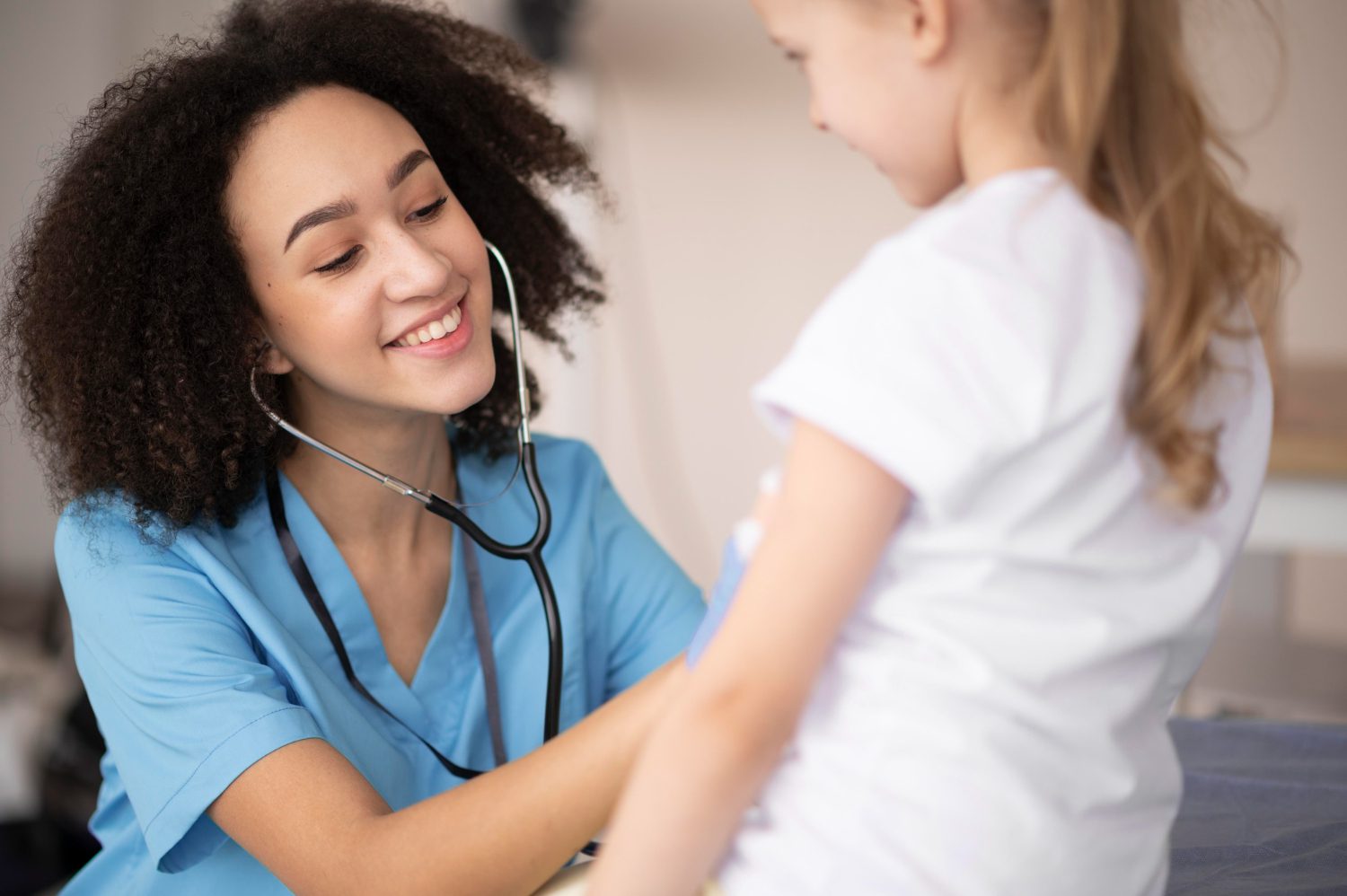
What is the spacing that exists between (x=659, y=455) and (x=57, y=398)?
1893 mm

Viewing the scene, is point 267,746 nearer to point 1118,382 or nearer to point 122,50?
Answer: point 1118,382

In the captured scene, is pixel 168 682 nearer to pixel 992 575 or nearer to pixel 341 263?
pixel 341 263

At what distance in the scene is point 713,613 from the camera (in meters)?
0.77

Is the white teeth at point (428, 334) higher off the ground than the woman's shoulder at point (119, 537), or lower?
higher

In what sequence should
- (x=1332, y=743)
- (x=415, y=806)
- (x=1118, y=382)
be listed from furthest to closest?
(x=1332, y=743) < (x=415, y=806) < (x=1118, y=382)

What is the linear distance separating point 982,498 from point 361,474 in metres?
0.81

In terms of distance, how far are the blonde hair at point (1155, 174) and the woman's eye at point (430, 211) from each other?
2.24 feet

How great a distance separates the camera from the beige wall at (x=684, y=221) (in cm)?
276

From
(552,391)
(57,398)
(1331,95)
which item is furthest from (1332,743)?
(552,391)

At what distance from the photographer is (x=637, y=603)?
4.62 ft

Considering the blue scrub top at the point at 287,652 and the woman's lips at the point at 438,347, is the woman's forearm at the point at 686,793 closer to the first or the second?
the blue scrub top at the point at 287,652

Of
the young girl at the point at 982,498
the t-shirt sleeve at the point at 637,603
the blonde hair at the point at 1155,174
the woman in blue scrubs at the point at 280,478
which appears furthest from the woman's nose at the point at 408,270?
the blonde hair at the point at 1155,174

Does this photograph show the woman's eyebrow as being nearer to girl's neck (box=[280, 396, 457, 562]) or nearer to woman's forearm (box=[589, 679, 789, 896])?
girl's neck (box=[280, 396, 457, 562])

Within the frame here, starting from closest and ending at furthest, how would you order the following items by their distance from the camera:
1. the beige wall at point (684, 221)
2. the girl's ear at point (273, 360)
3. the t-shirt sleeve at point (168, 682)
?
the t-shirt sleeve at point (168, 682) < the girl's ear at point (273, 360) < the beige wall at point (684, 221)
